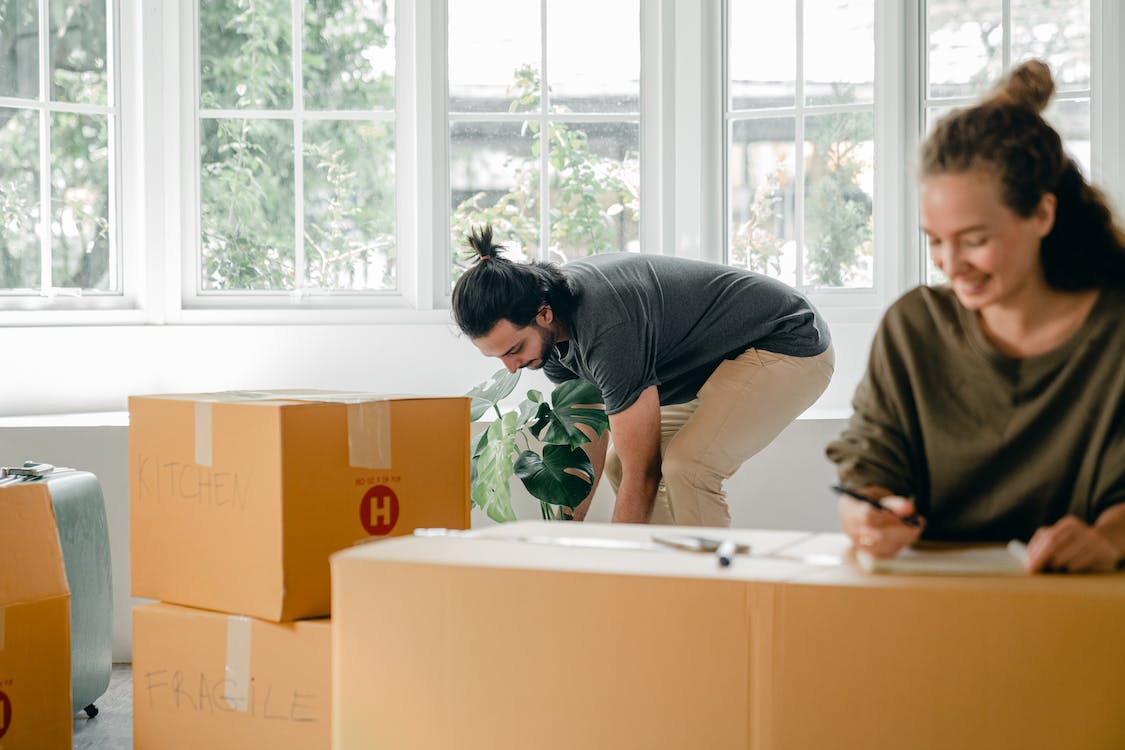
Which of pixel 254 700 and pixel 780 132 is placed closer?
pixel 254 700

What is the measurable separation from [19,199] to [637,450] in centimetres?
193

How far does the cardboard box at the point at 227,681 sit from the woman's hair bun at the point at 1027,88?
1.15 meters

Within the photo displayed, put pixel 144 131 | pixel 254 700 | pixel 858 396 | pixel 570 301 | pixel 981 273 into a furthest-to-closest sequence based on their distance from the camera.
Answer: pixel 144 131
pixel 570 301
pixel 254 700
pixel 858 396
pixel 981 273

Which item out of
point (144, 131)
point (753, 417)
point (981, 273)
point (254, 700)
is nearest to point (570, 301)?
point (753, 417)

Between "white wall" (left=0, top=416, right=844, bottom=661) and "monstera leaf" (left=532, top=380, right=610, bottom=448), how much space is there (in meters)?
0.35

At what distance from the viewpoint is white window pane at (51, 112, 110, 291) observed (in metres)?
3.13

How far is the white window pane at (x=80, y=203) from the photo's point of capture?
3127mm

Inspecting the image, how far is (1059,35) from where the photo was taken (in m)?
2.91

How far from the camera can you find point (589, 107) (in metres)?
3.32

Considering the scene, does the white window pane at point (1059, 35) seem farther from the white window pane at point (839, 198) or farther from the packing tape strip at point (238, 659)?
the packing tape strip at point (238, 659)

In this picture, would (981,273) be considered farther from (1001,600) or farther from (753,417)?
(753,417)

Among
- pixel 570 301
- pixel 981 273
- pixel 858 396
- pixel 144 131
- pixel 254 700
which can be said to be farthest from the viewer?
pixel 144 131

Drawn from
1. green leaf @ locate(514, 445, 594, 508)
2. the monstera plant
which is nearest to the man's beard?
the monstera plant

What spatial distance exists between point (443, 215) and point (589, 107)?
527 mm
